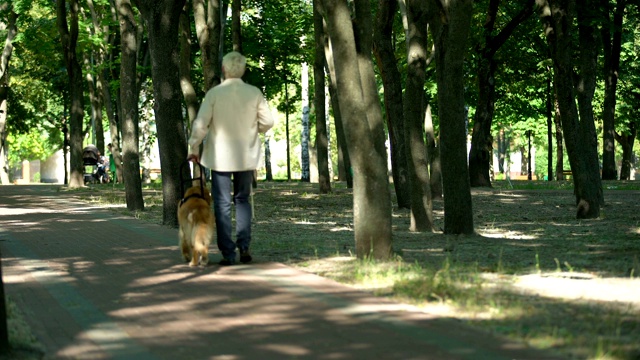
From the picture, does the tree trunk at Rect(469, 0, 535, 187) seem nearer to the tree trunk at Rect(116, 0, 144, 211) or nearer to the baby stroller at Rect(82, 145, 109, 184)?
the tree trunk at Rect(116, 0, 144, 211)

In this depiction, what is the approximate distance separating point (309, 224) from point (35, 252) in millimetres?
6696

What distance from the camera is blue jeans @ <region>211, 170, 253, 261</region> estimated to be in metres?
10.5

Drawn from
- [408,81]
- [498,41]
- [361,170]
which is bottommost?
[361,170]

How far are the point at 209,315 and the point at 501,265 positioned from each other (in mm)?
3723

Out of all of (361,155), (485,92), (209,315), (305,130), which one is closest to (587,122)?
(361,155)

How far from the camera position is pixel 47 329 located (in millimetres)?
7188

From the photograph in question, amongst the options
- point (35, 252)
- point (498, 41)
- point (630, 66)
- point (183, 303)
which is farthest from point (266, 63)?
point (183, 303)

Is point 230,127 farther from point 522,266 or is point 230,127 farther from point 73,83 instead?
point 73,83

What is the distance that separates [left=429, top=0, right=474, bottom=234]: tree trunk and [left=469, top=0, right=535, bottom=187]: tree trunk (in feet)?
54.8

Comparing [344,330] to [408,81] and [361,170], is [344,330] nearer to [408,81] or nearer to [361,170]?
[361,170]

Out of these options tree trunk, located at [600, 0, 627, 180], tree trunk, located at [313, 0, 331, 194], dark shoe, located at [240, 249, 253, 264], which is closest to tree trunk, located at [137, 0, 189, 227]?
dark shoe, located at [240, 249, 253, 264]

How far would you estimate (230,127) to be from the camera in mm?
10461

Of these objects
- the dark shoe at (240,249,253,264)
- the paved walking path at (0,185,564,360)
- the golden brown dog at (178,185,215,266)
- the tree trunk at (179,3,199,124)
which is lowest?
the paved walking path at (0,185,564,360)

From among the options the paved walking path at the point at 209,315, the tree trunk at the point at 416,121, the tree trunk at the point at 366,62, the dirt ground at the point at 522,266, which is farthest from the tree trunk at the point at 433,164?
the paved walking path at the point at 209,315
